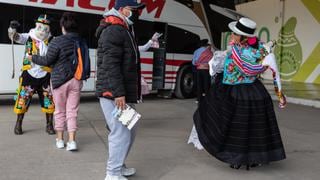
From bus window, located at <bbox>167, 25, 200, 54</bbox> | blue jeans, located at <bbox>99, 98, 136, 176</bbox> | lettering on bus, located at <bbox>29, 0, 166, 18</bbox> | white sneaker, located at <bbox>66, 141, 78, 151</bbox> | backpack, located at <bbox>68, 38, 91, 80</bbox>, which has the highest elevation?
lettering on bus, located at <bbox>29, 0, 166, 18</bbox>

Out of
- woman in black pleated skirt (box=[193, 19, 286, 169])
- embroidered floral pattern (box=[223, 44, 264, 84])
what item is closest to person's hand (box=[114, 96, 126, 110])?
woman in black pleated skirt (box=[193, 19, 286, 169])

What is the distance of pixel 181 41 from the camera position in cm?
1309

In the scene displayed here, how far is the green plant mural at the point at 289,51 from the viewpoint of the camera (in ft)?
67.7

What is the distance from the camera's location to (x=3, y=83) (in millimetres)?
10148

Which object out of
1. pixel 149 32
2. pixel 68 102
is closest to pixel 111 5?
pixel 149 32

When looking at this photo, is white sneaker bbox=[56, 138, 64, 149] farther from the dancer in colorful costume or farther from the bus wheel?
the bus wheel

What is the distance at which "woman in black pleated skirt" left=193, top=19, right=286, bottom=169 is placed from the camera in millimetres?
5012

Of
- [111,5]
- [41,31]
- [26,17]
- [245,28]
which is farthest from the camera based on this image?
[111,5]

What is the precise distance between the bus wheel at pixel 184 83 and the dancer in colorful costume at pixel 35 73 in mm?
6521

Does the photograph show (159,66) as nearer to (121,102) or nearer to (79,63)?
(79,63)

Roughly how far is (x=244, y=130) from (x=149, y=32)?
307 inches

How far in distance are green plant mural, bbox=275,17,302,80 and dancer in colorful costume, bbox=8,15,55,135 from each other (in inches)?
617

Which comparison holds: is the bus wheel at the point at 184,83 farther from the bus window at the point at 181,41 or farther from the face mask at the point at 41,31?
the face mask at the point at 41,31

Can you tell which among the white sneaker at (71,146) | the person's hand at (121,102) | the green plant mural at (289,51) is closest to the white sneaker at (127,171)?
the person's hand at (121,102)
